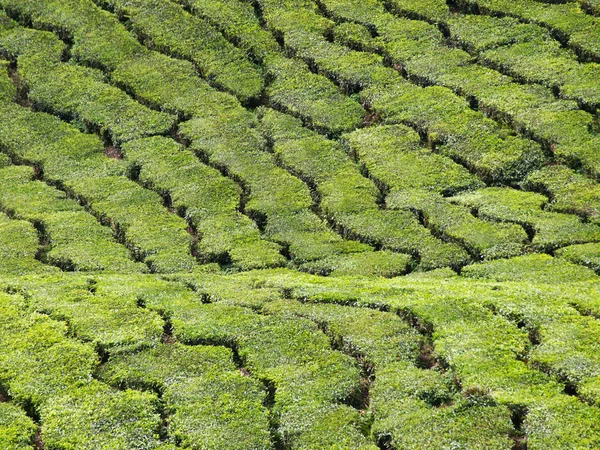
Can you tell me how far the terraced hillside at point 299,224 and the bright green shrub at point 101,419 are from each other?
0.26 ft

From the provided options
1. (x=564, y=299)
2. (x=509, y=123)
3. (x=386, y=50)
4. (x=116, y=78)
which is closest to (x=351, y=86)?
(x=386, y=50)

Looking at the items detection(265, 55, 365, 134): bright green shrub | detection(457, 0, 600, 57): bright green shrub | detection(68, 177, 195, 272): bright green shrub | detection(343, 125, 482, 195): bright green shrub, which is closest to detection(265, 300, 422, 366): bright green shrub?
detection(68, 177, 195, 272): bright green shrub

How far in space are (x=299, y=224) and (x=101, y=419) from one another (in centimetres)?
1619

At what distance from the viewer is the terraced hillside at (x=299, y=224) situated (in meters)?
24.4

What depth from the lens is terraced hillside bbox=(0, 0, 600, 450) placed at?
80.1 feet

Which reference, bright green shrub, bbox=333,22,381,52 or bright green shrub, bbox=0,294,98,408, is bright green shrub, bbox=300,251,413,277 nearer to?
bright green shrub, bbox=0,294,98,408

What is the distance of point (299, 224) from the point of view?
38.9 meters

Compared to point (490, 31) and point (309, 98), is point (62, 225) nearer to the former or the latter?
point (309, 98)

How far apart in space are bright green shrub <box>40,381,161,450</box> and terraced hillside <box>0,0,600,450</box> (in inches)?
3.1

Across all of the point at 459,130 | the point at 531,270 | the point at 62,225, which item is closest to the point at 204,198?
the point at 62,225

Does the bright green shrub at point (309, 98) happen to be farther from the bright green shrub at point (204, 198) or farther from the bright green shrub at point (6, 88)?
the bright green shrub at point (6, 88)

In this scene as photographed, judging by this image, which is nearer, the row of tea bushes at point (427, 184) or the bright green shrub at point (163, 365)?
the bright green shrub at point (163, 365)

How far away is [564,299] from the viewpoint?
2859 cm

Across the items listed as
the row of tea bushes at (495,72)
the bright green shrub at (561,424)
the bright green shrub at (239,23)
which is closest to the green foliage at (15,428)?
the bright green shrub at (561,424)
